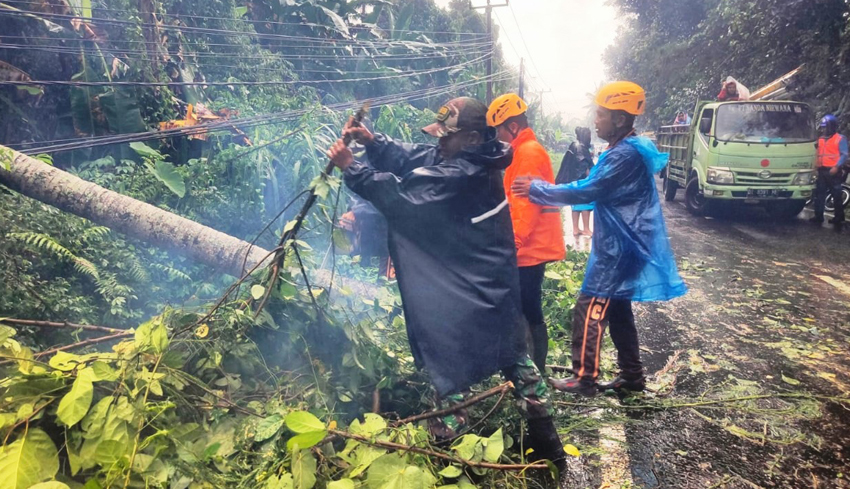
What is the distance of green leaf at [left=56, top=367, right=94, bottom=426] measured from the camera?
1.86 m

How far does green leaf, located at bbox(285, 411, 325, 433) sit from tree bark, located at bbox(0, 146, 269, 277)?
7.24 feet

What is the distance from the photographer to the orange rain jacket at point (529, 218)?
3.34 meters

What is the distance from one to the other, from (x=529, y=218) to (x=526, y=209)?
6 centimetres

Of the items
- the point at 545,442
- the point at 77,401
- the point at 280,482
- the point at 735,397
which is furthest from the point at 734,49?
the point at 77,401

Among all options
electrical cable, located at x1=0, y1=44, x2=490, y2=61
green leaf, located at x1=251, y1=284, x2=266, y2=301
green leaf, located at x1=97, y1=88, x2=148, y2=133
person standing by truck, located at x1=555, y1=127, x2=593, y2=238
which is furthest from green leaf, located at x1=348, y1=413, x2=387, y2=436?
person standing by truck, located at x1=555, y1=127, x2=593, y2=238

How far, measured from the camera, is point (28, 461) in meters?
1.76

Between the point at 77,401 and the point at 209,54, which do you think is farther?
the point at 209,54

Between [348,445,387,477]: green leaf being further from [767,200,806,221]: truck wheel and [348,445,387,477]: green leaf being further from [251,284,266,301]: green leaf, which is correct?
[767,200,806,221]: truck wheel

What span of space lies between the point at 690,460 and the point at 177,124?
731cm

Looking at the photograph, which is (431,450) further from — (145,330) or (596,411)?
(596,411)

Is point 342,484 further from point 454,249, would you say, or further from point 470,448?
point 454,249

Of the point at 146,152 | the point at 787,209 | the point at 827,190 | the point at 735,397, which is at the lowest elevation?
the point at 787,209

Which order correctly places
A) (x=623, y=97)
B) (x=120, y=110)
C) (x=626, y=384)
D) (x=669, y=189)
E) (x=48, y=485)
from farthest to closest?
(x=669, y=189), (x=120, y=110), (x=626, y=384), (x=623, y=97), (x=48, y=485)

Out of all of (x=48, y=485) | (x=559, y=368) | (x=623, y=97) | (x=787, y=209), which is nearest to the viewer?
(x=48, y=485)
